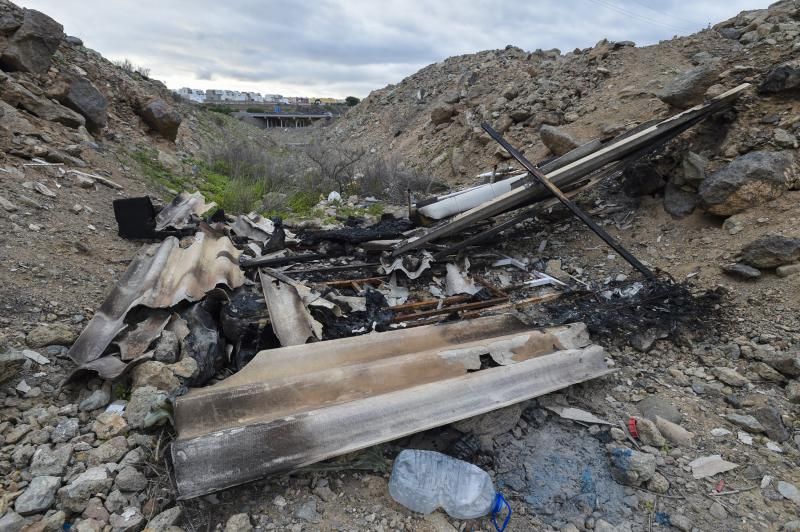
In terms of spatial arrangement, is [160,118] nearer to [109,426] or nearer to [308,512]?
[109,426]

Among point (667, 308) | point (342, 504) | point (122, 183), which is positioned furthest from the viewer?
point (122, 183)

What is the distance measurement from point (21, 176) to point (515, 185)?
498 cm

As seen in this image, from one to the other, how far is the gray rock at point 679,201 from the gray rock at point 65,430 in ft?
16.4

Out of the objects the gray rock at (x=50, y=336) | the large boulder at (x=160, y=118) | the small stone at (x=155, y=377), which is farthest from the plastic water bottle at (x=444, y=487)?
the large boulder at (x=160, y=118)

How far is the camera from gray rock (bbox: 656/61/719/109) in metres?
4.57

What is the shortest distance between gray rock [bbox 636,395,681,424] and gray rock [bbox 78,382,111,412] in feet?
9.43

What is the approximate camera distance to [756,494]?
1901 mm

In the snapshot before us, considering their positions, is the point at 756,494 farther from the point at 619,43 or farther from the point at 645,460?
the point at 619,43

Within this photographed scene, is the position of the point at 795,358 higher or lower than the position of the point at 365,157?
lower

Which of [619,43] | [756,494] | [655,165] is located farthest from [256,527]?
[619,43]

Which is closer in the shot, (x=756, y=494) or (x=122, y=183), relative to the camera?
(x=756, y=494)

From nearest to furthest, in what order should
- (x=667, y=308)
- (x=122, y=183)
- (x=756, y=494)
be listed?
(x=756, y=494), (x=667, y=308), (x=122, y=183)

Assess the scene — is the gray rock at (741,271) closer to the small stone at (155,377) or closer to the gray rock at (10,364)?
the small stone at (155,377)

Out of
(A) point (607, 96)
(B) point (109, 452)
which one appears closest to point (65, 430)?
(B) point (109, 452)
